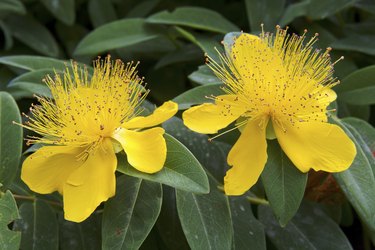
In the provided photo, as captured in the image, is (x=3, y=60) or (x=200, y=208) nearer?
(x=200, y=208)

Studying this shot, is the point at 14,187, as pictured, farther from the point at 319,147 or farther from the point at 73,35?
the point at 73,35

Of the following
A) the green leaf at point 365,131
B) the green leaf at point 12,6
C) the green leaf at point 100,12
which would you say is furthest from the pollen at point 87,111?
the green leaf at point 100,12

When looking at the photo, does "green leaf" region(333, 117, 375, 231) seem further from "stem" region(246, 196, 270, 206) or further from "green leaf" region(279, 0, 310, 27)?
"green leaf" region(279, 0, 310, 27)

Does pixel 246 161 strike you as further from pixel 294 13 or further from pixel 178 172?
pixel 294 13

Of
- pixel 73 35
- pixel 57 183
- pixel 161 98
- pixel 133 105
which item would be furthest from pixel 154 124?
pixel 73 35

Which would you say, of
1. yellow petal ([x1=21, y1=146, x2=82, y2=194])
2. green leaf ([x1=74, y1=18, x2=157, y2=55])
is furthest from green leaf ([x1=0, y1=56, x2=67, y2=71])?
yellow petal ([x1=21, y1=146, x2=82, y2=194])
